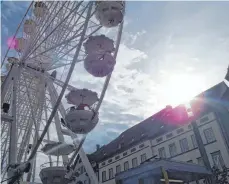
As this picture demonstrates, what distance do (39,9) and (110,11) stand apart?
801cm

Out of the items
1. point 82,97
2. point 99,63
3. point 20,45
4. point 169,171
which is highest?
point 20,45

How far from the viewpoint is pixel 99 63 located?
8.55m

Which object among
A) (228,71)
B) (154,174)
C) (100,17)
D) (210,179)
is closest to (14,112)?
(100,17)

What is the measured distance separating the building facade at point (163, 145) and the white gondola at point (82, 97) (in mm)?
13495

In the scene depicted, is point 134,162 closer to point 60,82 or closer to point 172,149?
point 172,149

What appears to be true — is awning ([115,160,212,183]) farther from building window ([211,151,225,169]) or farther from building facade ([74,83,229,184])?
building window ([211,151,225,169])

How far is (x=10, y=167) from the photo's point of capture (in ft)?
31.0

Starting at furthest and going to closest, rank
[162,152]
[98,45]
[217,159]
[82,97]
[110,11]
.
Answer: [162,152] < [217,159] < [82,97] < [98,45] < [110,11]

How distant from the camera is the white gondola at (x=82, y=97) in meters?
8.76

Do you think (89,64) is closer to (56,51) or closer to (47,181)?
(47,181)

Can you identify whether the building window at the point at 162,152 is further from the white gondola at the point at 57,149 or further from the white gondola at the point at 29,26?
the white gondola at the point at 29,26

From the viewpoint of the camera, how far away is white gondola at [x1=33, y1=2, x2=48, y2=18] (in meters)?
14.1

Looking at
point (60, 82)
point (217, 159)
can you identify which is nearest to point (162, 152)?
point (217, 159)

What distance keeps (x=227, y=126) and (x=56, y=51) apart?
18629 millimetres
